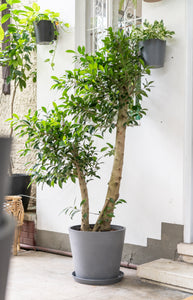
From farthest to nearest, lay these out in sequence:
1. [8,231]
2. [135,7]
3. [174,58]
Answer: [135,7] < [174,58] < [8,231]

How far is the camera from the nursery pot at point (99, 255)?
3.32m

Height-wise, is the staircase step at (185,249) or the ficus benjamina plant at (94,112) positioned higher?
the ficus benjamina plant at (94,112)

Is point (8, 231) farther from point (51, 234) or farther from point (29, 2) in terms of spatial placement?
point (29, 2)

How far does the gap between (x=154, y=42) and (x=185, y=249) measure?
1.73 m

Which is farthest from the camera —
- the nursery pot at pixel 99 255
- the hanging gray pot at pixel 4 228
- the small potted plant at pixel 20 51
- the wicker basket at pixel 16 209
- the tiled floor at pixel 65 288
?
the small potted plant at pixel 20 51

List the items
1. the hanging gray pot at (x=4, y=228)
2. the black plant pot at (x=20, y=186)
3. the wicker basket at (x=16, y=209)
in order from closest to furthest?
the hanging gray pot at (x=4, y=228) < the wicker basket at (x=16, y=209) < the black plant pot at (x=20, y=186)

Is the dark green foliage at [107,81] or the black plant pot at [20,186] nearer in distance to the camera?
the dark green foliage at [107,81]

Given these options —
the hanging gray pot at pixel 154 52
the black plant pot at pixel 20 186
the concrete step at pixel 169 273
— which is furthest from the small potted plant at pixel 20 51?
the concrete step at pixel 169 273

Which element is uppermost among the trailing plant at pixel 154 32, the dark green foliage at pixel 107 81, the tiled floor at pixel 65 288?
the trailing plant at pixel 154 32

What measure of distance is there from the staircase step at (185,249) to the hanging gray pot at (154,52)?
1513mm

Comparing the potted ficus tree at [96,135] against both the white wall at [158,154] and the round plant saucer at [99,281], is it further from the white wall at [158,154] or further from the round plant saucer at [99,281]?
the white wall at [158,154]

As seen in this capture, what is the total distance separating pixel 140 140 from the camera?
389 cm

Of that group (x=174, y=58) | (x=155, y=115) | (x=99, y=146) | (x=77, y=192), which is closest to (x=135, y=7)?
(x=174, y=58)

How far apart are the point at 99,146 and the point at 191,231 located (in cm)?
123
